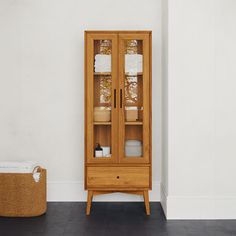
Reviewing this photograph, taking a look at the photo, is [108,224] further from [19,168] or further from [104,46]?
[104,46]

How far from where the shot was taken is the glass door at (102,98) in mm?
3676

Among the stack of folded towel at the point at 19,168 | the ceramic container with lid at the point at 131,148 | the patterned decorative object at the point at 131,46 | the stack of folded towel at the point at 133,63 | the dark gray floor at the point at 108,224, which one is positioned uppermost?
the patterned decorative object at the point at 131,46

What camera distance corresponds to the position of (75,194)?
13.6 ft

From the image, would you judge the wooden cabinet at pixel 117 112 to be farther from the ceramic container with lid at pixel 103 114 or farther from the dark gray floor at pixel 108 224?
the dark gray floor at pixel 108 224

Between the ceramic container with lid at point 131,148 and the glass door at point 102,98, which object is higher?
the glass door at point 102,98

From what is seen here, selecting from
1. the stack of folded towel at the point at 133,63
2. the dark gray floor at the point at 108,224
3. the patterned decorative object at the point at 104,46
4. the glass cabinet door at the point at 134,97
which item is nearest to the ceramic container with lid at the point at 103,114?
the glass cabinet door at the point at 134,97

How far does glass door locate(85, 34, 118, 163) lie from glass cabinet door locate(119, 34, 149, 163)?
81 mm

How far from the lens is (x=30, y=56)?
4.13m

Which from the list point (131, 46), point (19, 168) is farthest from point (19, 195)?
point (131, 46)

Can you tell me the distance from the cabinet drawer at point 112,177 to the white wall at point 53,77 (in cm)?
51
